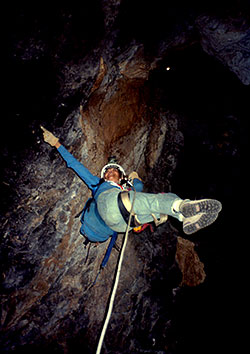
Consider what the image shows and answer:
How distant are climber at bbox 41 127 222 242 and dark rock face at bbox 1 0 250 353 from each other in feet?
1.85

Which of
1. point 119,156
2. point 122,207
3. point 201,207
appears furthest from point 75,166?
point 201,207

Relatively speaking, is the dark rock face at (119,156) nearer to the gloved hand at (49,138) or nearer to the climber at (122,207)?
the gloved hand at (49,138)

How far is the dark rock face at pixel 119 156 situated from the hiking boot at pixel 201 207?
2266 mm

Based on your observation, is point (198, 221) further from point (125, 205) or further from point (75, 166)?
point (75, 166)

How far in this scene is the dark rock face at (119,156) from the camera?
2.88m

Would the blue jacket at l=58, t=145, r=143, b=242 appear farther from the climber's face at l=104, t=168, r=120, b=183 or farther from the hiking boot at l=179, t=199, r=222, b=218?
A: the hiking boot at l=179, t=199, r=222, b=218

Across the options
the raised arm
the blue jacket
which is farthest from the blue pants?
the raised arm

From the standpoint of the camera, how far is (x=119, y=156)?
4938 mm

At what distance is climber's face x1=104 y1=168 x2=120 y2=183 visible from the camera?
3.39 m

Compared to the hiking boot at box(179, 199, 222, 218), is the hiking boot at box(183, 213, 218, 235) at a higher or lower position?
lower

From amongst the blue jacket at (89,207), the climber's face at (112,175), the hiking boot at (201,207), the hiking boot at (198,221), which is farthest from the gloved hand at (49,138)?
the hiking boot at (198,221)

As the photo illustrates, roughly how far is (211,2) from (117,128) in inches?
133

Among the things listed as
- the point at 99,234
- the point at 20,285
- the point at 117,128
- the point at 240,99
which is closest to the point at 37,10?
the point at 117,128

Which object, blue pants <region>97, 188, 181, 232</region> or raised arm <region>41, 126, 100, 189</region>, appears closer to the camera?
blue pants <region>97, 188, 181, 232</region>
